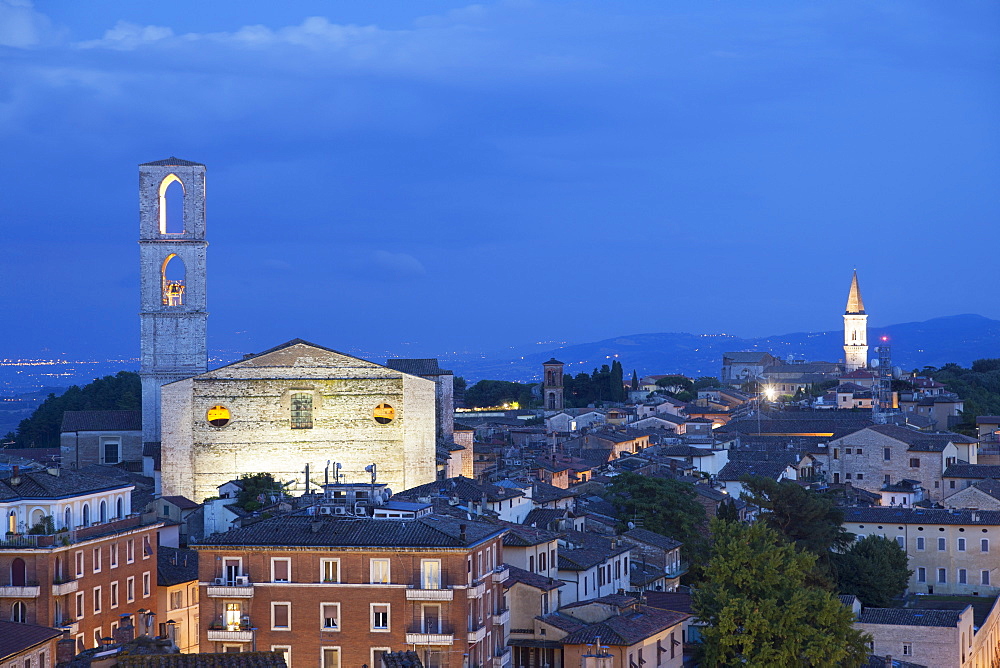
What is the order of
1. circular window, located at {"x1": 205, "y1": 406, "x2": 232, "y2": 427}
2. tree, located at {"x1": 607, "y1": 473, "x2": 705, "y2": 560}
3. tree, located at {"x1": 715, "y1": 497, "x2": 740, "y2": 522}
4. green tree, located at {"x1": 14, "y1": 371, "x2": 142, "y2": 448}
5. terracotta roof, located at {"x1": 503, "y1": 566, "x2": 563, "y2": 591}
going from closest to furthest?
terracotta roof, located at {"x1": 503, "y1": 566, "x2": 563, "y2": 591} < tree, located at {"x1": 607, "y1": 473, "x2": 705, "y2": 560} < tree, located at {"x1": 715, "y1": 497, "x2": 740, "y2": 522} < circular window, located at {"x1": 205, "y1": 406, "x2": 232, "y2": 427} < green tree, located at {"x1": 14, "y1": 371, "x2": 142, "y2": 448}

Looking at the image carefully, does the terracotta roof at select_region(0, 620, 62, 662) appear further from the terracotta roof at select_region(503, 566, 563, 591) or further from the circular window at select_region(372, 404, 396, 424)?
the circular window at select_region(372, 404, 396, 424)

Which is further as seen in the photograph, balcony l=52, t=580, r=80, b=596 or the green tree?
the green tree

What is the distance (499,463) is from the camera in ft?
200

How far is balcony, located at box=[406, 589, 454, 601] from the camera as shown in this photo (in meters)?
26.5

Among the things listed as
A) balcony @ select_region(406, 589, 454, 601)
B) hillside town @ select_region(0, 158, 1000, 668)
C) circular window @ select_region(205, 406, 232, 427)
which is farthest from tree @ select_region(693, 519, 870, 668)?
circular window @ select_region(205, 406, 232, 427)

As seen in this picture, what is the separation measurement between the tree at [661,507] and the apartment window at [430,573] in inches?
713

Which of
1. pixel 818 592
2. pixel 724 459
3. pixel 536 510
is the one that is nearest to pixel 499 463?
pixel 724 459

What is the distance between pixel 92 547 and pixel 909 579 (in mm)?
29695

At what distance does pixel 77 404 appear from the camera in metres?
92.7

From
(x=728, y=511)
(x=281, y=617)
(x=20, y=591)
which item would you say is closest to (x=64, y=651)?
(x=20, y=591)

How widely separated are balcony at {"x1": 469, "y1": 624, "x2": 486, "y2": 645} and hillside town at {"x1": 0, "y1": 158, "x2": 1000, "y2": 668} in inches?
2.0

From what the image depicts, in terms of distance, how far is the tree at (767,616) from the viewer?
30.9 m

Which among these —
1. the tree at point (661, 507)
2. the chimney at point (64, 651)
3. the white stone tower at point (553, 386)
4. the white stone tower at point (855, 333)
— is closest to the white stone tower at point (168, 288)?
the tree at point (661, 507)

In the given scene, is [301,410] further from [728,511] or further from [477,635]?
[477,635]
